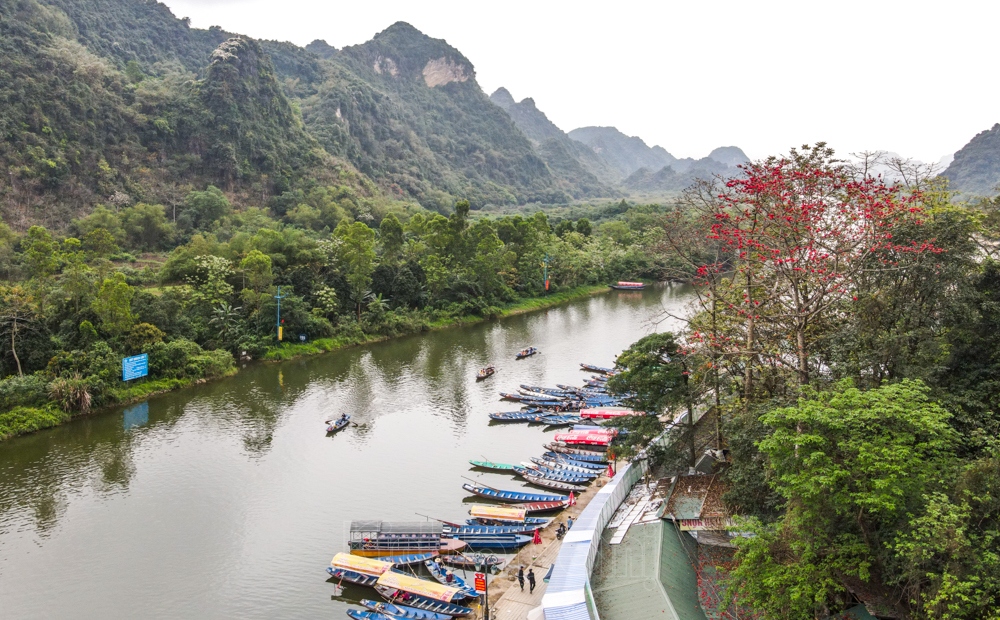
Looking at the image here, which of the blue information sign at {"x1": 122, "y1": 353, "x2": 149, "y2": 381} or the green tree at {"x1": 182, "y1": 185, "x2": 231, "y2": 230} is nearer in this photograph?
the blue information sign at {"x1": 122, "y1": 353, "x2": 149, "y2": 381}


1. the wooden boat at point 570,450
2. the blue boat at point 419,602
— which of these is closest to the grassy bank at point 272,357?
the wooden boat at point 570,450

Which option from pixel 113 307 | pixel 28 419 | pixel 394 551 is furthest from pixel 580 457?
pixel 113 307

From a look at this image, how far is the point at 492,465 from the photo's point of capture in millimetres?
27344

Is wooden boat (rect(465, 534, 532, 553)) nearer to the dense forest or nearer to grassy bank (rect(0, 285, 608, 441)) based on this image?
the dense forest

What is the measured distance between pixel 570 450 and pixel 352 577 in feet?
40.6

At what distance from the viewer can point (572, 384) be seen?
3978 cm

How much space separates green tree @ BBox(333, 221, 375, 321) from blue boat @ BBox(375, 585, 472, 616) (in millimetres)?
34013

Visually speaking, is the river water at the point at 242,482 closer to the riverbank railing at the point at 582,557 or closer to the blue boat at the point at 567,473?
the blue boat at the point at 567,473

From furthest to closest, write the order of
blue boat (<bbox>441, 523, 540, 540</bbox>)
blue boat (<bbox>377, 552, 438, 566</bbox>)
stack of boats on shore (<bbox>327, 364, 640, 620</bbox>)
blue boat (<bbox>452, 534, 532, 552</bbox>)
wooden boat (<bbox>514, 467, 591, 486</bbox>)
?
1. wooden boat (<bbox>514, 467, 591, 486</bbox>)
2. blue boat (<bbox>441, 523, 540, 540</bbox>)
3. blue boat (<bbox>452, 534, 532, 552</bbox>)
4. blue boat (<bbox>377, 552, 438, 566</bbox>)
5. stack of boats on shore (<bbox>327, 364, 640, 620</bbox>)

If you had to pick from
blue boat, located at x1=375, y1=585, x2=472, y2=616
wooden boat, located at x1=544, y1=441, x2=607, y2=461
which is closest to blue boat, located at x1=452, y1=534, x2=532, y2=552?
blue boat, located at x1=375, y1=585, x2=472, y2=616

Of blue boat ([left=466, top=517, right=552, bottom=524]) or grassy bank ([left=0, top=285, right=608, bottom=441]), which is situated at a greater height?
grassy bank ([left=0, top=285, right=608, bottom=441])

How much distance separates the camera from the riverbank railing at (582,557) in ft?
47.1

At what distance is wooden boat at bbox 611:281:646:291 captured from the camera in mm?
75656

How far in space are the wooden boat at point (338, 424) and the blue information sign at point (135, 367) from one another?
1175 centimetres
